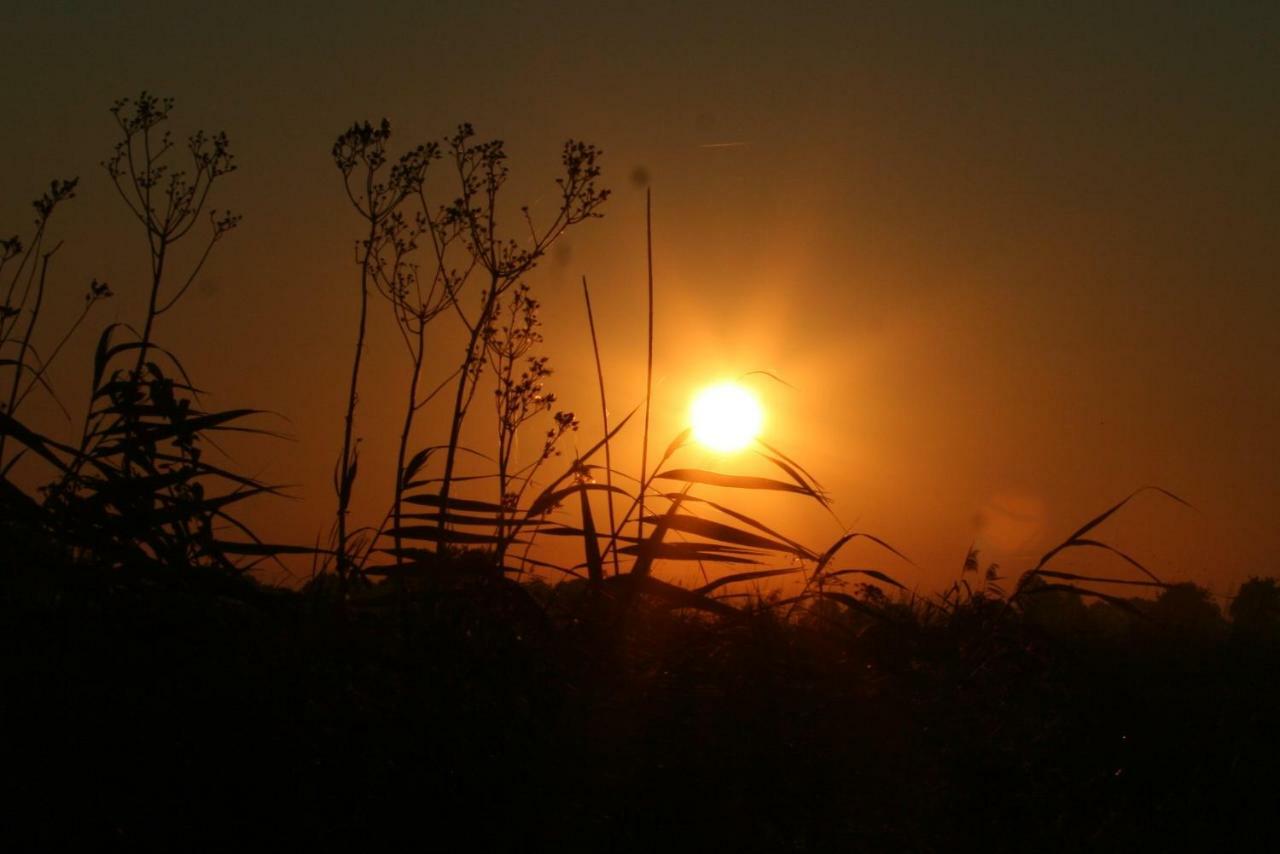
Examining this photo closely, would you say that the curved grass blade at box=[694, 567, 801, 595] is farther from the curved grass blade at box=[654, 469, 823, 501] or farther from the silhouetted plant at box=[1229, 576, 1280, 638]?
the silhouetted plant at box=[1229, 576, 1280, 638]

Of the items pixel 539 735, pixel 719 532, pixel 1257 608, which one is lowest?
pixel 539 735

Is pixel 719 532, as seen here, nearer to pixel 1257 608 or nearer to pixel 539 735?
pixel 539 735

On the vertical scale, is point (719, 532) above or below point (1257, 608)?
below

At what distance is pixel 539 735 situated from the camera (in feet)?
9.03

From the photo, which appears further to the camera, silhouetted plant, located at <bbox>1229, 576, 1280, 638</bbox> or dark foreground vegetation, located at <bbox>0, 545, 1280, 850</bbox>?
silhouetted plant, located at <bbox>1229, 576, 1280, 638</bbox>

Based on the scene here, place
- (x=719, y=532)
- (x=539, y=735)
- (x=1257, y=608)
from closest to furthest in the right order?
(x=539, y=735) → (x=719, y=532) → (x=1257, y=608)

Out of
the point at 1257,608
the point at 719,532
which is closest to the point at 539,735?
the point at 719,532

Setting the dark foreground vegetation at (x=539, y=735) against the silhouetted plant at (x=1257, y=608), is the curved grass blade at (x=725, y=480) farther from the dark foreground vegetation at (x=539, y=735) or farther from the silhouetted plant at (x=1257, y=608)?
the silhouetted plant at (x=1257, y=608)

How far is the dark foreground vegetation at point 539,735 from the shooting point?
7.75ft

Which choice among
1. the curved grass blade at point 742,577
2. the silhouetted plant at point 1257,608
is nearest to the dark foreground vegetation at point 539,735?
the curved grass blade at point 742,577

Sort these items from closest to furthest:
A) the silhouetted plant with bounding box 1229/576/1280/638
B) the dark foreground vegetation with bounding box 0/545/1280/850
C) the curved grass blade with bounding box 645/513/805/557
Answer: the dark foreground vegetation with bounding box 0/545/1280/850
the curved grass blade with bounding box 645/513/805/557
the silhouetted plant with bounding box 1229/576/1280/638

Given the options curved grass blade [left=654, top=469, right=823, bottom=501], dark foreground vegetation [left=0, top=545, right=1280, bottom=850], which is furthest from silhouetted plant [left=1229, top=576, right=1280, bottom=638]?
curved grass blade [left=654, top=469, right=823, bottom=501]

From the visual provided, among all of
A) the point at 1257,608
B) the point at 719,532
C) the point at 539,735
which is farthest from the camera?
the point at 1257,608

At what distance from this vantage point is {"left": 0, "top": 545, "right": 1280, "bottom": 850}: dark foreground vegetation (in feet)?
7.75
